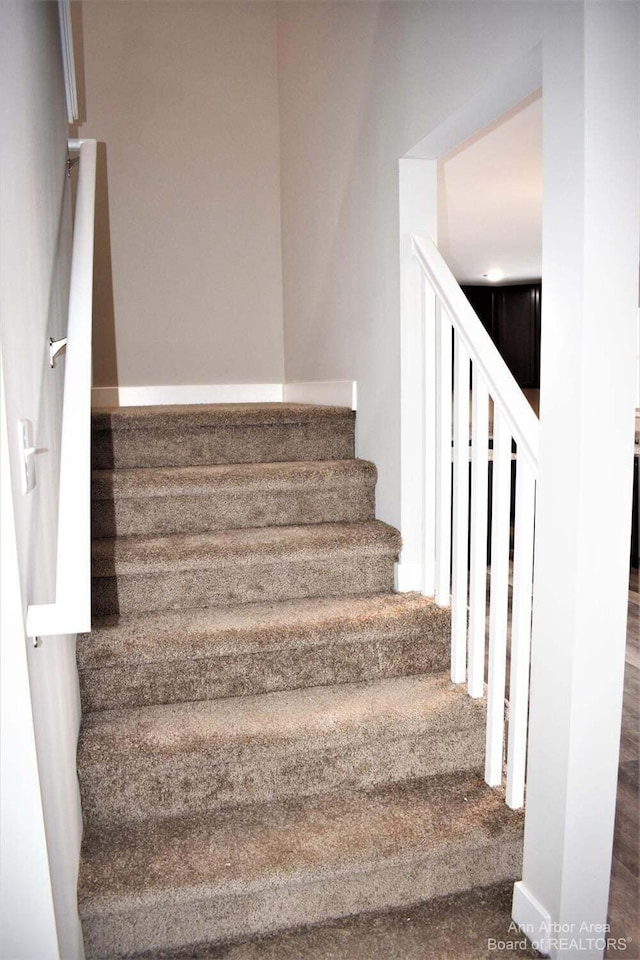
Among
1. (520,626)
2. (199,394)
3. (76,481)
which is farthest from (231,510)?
(199,394)

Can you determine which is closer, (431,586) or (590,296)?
(590,296)

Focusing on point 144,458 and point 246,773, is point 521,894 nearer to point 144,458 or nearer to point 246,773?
point 246,773

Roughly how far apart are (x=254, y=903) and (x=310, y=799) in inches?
11.1

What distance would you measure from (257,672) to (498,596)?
0.66 meters

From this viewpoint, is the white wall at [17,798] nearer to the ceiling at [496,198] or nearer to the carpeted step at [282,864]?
the carpeted step at [282,864]

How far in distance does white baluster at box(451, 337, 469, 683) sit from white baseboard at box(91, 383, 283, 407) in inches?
78.0

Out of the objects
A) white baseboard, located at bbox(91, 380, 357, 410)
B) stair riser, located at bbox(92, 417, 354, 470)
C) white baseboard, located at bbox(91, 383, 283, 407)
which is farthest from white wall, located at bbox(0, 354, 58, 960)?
white baseboard, located at bbox(91, 383, 283, 407)

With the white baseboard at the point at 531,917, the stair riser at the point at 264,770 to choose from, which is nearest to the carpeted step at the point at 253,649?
the stair riser at the point at 264,770

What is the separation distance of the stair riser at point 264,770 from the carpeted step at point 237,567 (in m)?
0.51

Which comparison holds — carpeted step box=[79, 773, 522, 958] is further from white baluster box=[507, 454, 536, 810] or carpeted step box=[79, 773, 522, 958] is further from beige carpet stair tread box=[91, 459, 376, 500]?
beige carpet stair tread box=[91, 459, 376, 500]

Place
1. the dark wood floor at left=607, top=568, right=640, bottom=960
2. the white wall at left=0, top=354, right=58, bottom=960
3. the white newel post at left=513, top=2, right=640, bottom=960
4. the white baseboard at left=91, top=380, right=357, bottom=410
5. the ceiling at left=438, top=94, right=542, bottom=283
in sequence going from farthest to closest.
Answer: the white baseboard at left=91, top=380, right=357, bottom=410 → the ceiling at left=438, top=94, right=542, bottom=283 → the dark wood floor at left=607, top=568, right=640, bottom=960 → the white newel post at left=513, top=2, right=640, bottom=960 → the white wall at left=0, top=354, right=58, bottom=960

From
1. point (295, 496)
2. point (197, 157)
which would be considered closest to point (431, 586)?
point (295, 496)

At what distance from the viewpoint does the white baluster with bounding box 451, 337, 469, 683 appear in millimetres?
1929

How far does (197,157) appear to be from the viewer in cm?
362
